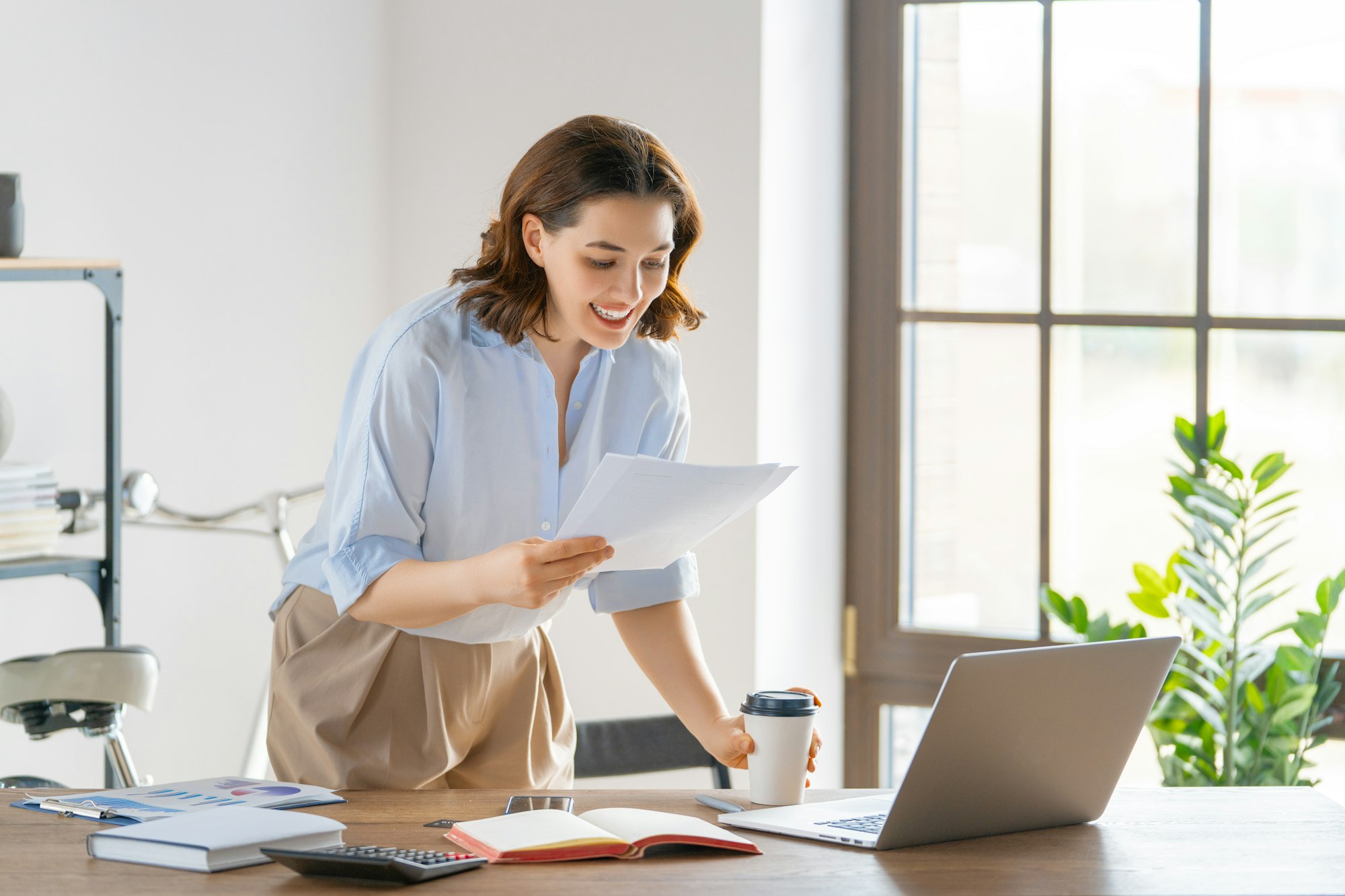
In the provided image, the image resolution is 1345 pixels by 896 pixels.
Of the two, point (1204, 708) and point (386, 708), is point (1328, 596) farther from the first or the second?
point (386, 708)

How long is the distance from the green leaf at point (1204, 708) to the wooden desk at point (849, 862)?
119 cm

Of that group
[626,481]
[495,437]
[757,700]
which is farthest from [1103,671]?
[495,437]

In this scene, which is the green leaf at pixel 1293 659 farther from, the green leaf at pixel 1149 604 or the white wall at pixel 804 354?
the white wall at pixel 804 354

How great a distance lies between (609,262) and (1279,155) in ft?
6.40

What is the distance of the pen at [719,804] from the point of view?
151cm

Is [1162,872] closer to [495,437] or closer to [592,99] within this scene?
[495,437]

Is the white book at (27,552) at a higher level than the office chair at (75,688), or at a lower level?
higher

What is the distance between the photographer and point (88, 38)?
251cm

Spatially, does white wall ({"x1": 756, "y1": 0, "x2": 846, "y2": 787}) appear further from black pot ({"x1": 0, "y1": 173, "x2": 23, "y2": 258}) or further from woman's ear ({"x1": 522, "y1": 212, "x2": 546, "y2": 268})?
black pot ({"x1": 0, "y1": 173, "x2": 23, "y2": 258})

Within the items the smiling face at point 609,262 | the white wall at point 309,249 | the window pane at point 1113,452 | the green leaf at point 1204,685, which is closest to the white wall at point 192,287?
the white wall at point 309,249

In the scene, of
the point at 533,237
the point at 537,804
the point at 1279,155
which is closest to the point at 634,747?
the point at 537,804

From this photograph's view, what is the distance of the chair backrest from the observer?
2.28 m

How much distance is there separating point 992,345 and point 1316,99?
32.9 inches

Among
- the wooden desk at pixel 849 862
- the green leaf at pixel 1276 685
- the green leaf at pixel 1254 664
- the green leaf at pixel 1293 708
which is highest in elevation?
the wooden desk at pixel 849 862
